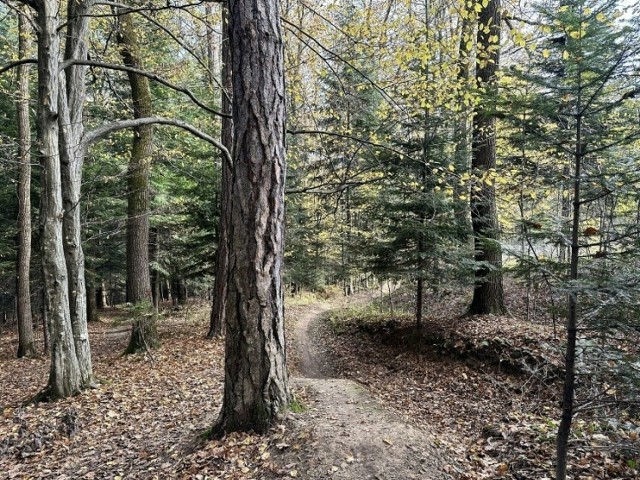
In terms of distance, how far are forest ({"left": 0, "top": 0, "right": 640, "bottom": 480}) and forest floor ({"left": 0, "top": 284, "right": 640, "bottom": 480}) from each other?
0.12 ft

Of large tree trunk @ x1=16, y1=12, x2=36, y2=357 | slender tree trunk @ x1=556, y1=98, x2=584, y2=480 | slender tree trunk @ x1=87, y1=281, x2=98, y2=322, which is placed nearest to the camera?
slender tree trunk @ x1=556, y1=98, x2=584, y2=480

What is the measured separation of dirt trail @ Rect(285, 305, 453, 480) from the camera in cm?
329

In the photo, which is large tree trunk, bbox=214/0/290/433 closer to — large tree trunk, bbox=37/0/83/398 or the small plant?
the small plant

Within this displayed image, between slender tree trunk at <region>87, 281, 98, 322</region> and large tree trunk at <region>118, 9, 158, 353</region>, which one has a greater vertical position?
large tree trunk at <region>118, 9, 158, 353</region>

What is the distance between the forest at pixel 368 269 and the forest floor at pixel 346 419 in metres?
0.04

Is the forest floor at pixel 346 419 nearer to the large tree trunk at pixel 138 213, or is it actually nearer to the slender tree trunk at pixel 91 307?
the large tree trunk at pixel 138 213

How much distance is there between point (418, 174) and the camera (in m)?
8.73

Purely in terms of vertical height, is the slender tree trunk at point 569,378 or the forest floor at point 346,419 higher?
the slender tree trunk at point 569,378

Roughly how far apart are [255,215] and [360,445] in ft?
7.91

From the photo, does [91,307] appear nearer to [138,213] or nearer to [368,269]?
[138,213]

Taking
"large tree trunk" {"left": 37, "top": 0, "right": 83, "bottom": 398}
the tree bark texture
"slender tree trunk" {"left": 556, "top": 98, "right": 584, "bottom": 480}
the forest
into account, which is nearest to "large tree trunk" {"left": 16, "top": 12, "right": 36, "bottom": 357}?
the forest

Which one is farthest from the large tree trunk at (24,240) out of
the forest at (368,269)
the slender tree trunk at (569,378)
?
the slender tree trunk at (569,378)

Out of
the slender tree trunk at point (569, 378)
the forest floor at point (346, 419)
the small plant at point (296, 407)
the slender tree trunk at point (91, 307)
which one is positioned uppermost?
the slender tree trunk at point (569, 378)

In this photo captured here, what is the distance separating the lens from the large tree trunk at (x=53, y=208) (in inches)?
218
